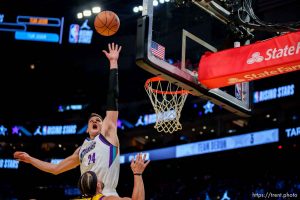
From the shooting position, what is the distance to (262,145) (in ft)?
56.2

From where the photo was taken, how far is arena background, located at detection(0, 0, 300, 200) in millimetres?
17188

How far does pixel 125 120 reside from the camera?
22578 mm

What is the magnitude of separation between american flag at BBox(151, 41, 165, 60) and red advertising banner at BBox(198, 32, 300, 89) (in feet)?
2.43

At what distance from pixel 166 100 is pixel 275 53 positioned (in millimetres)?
1924

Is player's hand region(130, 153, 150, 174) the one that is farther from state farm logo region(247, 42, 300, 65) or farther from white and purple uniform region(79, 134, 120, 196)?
state farm logo region(247, 42, 300, 65)

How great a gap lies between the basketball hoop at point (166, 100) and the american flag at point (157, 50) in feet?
4.25

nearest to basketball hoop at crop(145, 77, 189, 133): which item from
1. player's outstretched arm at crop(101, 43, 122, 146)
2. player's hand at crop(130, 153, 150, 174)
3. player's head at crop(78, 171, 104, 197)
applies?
player's outstretched arm at crop(101, 43, 122, 146)

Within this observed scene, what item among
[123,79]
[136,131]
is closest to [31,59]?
[123,79]

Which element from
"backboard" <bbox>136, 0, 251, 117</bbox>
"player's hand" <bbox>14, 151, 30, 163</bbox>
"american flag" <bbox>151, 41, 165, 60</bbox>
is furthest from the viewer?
"american flag" <bbox>151, 41, 165, 60</bbox>

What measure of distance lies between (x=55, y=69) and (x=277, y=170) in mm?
13263

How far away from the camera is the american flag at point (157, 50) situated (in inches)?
229

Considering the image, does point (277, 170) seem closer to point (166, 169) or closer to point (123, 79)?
point (166, 169)

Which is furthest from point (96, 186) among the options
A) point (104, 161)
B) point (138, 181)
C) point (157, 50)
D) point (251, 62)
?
point (251, 62)

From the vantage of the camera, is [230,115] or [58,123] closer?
[230,115]
